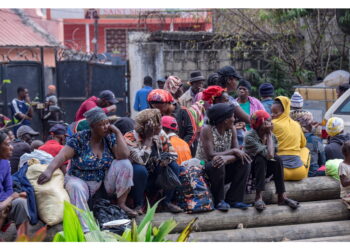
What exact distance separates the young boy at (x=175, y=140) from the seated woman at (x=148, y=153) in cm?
41

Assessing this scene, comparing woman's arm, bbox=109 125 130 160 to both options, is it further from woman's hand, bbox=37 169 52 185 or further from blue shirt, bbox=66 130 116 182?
woman's hand, bbox=37 169 52 185

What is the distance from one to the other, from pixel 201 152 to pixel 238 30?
8.72 metres

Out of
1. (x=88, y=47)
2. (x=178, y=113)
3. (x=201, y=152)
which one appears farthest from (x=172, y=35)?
(x=88, y=47)

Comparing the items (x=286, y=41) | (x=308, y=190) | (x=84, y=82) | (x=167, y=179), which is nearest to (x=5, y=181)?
(x=167, y=179)

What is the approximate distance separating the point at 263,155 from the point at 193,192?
0.86m

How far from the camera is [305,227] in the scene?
22.8 feet

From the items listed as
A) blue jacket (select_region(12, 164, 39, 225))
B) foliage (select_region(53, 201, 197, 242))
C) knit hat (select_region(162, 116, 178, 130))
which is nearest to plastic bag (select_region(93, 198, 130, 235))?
blue jacket (select_region(12, 164, 39, 225))

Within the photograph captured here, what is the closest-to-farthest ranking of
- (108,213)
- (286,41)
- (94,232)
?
(94,232) < (108,213) < (286,41)

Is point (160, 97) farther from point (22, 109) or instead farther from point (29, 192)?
point (22, 109)

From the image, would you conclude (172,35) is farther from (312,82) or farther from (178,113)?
(178,113)

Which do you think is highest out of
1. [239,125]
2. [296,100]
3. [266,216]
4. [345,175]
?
[296,100]

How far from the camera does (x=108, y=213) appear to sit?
6359 millimetres

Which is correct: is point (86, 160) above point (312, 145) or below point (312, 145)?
above

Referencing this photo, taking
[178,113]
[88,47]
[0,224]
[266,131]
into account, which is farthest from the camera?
[88,47]
